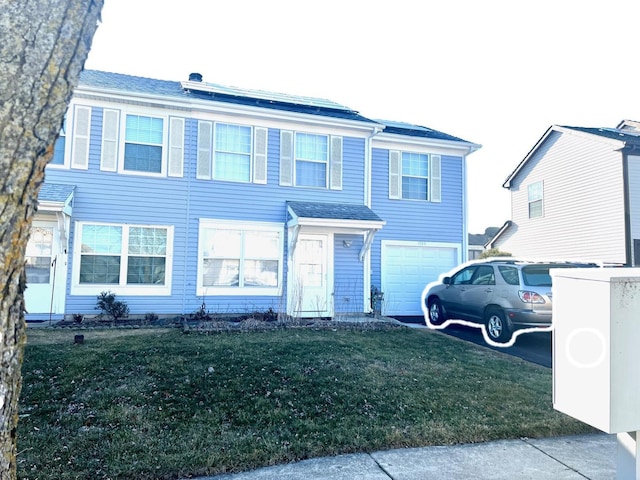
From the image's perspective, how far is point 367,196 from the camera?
40.0 ft

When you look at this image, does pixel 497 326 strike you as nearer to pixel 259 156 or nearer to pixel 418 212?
pixel 418 212

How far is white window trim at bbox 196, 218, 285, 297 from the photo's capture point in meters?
10.6

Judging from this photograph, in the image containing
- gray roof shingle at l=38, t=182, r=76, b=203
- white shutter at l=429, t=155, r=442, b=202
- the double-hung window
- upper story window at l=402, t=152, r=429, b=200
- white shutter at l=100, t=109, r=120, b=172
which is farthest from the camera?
white shutter at l=429, t=155, r=442, b=202

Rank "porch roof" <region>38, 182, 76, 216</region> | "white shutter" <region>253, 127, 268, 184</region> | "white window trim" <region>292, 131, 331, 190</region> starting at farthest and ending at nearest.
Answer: "white window trim" <region>292, 131, 331, 190</region>, "white shutter" <region>253, 127, 268, 184</region>, "porch roof" <region>38, 182, 76, 216</region>

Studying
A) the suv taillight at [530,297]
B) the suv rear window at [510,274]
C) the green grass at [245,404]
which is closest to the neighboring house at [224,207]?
the green grass at [245,404]

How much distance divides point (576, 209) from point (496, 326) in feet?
30.4

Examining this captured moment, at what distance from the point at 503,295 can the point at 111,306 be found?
27.7 feet

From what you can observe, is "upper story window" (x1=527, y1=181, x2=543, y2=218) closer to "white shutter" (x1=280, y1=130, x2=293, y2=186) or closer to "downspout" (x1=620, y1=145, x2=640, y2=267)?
"downspout" (x1=620, y1=145, x2=640, y2=267)

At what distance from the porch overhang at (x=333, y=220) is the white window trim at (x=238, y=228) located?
0.35 metres

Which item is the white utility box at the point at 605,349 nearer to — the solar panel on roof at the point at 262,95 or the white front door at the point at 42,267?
the white front door at the point at 42,267

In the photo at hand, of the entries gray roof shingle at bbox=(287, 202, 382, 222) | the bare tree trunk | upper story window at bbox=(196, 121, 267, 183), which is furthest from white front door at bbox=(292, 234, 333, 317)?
the bare tree trunk

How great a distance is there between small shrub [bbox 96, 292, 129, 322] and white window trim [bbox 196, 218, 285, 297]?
5.65 ft

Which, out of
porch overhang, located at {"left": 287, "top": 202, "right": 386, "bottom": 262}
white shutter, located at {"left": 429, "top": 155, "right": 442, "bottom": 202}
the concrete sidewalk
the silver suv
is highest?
white shutter, located at {"left": 429, "top": 155, "right": 442, "bottom": 202}

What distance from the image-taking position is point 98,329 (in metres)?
8.56
